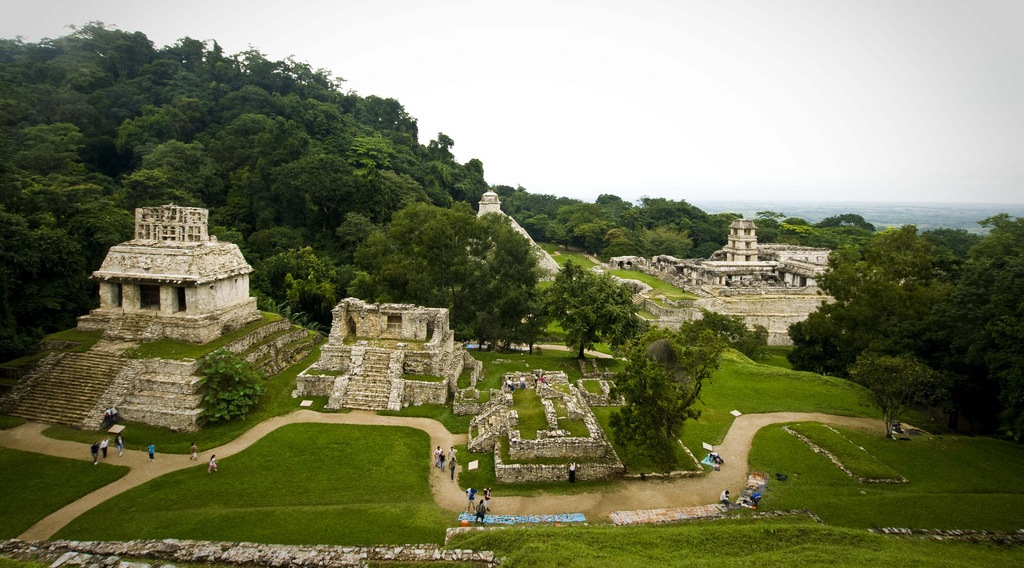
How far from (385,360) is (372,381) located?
1.14 m

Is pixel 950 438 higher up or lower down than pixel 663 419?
lower down

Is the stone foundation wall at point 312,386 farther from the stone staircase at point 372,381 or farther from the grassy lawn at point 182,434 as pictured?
the grassy lawn at point 182,434

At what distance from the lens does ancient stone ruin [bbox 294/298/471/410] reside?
65.5 feet

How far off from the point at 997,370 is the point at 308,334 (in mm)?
28384

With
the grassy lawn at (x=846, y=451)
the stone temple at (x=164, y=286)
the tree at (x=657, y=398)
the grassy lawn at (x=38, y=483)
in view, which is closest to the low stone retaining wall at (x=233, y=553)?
the grassy lawn at (x=38, y=483)

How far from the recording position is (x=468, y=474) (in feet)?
50.9

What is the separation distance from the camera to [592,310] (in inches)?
999

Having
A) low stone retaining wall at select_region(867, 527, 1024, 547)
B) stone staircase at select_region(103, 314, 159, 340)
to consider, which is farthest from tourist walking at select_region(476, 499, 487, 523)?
stone staircase at select_region(103, 314, 159, 340)

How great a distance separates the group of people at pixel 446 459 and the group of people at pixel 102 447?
9.66 meters

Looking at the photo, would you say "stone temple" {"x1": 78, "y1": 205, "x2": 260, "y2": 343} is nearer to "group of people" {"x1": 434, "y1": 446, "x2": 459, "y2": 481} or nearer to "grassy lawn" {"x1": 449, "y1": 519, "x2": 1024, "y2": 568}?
"group of people" {"x1": 434, "y1": 446, "x2": 459, "y2": 481}

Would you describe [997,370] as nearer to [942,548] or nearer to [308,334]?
[942,548]

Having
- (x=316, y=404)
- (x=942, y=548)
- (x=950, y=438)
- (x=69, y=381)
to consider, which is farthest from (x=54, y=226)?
(x=950, y=438)

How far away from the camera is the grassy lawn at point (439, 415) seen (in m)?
18.4

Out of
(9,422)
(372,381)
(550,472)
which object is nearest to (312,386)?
(372,381)
